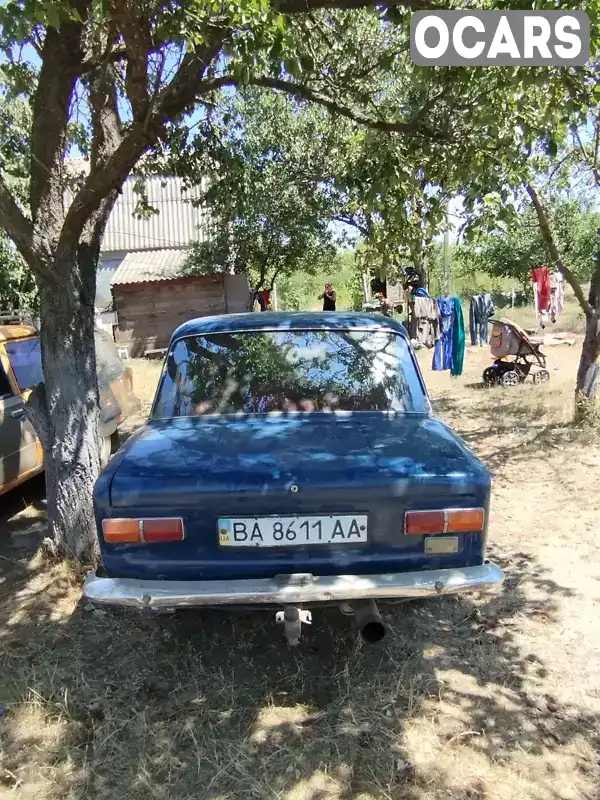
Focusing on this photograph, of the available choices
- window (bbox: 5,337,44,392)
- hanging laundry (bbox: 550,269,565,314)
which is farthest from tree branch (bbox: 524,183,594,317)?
hanging laundry (bbox: 550,269,565,314)

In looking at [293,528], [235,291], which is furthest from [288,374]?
[235,291]

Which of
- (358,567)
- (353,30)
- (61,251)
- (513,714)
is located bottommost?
(513,714)

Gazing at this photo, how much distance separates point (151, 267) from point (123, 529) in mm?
19867

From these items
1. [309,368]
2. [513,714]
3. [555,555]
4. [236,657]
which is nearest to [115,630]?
[236,657]

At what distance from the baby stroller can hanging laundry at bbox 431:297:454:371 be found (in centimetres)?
75

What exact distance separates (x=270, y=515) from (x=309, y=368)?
4.17 feet

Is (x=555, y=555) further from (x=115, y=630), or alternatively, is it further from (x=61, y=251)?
(x=61, y=251)

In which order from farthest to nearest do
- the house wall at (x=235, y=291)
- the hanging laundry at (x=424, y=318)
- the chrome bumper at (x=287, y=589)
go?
the house wall at (x=235, y=291) < the hanging laundry at (x=424, y=318) < the chrome bumper at (x=287, y=589)

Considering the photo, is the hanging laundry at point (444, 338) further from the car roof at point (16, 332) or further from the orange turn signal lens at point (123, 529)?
the orange turn signal lens at point (123, 529)

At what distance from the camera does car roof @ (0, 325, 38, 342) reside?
5.84m

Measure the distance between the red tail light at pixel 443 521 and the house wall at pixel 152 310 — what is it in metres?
17.8

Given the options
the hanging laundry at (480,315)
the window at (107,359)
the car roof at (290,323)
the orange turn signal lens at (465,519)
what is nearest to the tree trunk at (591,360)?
the car roof at (290,323)

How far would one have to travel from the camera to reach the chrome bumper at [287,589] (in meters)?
2.60

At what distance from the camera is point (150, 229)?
25.5 metres
